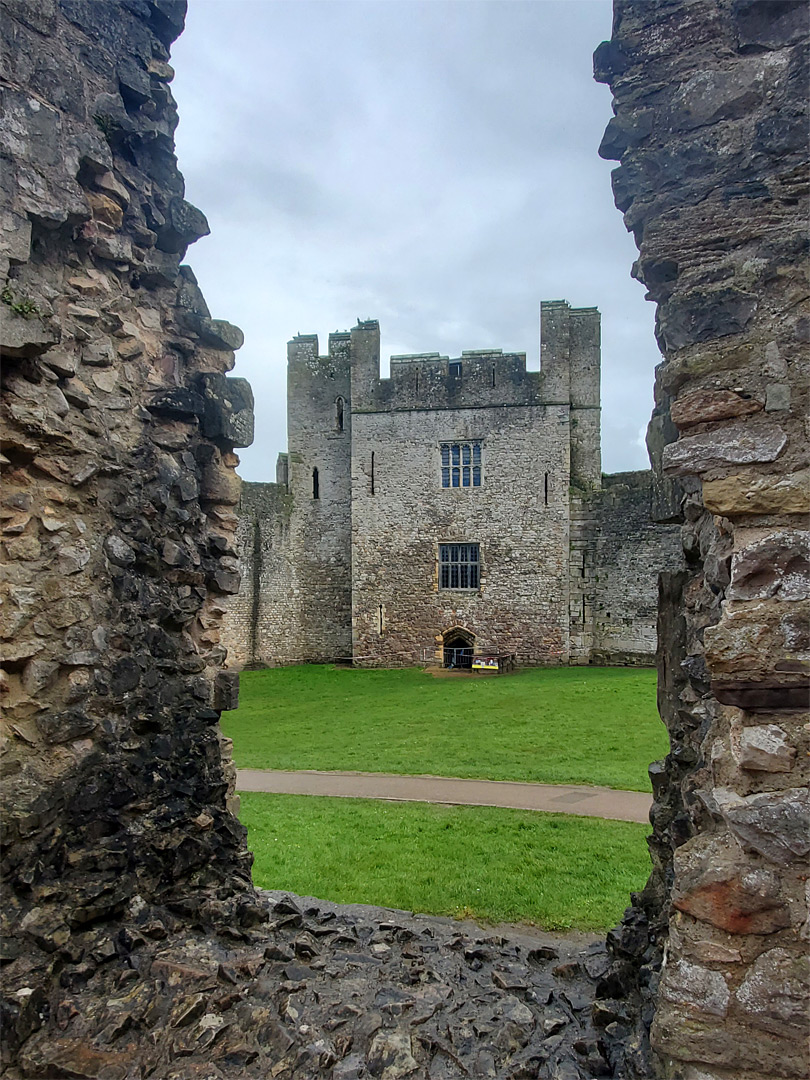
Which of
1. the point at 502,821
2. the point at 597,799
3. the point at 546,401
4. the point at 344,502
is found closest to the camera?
the point at 502,821

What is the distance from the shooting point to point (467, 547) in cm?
2394

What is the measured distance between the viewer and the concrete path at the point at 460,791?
8.16m

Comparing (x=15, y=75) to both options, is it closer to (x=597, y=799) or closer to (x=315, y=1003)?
(x=315, y=1003)

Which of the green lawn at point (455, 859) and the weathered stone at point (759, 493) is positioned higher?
the weathered stone at point (759, 493)

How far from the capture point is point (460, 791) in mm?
8969

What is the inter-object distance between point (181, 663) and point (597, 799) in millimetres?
5795

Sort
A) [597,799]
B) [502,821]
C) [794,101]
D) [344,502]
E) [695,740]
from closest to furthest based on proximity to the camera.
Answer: [794,101] → [695,740] → [502,821] → [597,799] → [344,502]

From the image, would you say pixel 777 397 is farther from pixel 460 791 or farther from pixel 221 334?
pixel 460 791

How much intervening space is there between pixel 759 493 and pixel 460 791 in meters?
7.33

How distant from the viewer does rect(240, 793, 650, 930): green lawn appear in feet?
17.8

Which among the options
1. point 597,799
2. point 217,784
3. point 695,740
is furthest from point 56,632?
point 597,799

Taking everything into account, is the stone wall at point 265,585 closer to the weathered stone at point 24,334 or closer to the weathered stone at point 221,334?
the weathered stone at point 221,334

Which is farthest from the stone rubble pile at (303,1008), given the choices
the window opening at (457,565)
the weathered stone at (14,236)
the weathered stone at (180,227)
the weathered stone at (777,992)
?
the window opening at (457,565)

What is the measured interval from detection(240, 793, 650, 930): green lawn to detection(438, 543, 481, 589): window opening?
51.3ft
